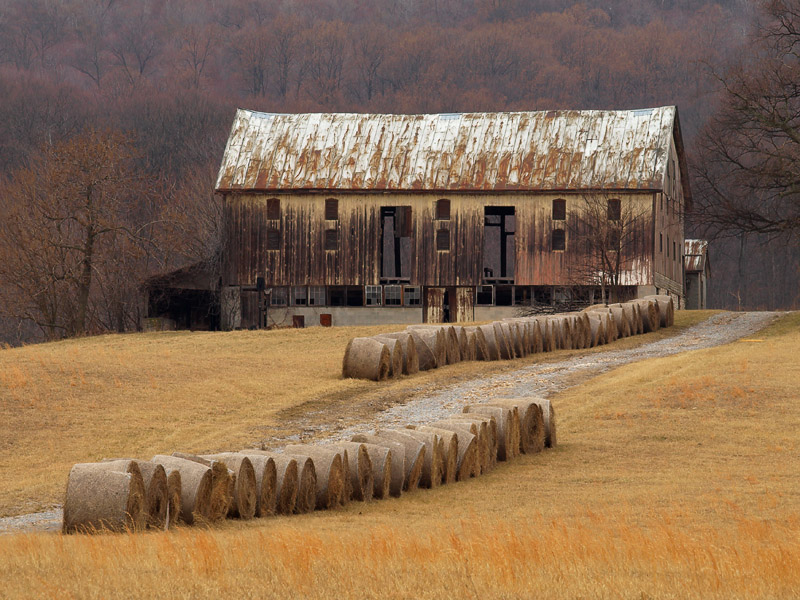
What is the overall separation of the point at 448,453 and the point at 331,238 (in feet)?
128

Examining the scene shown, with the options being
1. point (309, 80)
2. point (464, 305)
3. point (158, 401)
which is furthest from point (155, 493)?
point (309, 80)

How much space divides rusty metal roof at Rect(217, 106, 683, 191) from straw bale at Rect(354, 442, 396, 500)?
128 feet

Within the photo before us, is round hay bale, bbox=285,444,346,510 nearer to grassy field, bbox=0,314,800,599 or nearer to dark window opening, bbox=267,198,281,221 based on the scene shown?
grassy field, bbox=0,314,800,599

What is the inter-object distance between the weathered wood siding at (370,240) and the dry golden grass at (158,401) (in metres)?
16.0

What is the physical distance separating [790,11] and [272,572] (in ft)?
130

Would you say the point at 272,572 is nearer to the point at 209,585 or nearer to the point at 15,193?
the point at 209,585

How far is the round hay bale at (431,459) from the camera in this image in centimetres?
1895

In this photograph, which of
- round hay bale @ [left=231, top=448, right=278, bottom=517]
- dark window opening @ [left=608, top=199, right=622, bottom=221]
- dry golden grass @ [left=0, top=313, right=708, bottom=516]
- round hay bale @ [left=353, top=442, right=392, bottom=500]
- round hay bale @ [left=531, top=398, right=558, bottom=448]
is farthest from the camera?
dark window opening @ [left=608, top=199, right=622, bottom=221]

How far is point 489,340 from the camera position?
3675 centimetres

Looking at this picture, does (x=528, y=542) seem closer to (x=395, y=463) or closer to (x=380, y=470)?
(x=380, y=470)

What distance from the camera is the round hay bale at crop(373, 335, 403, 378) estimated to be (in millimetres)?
33219

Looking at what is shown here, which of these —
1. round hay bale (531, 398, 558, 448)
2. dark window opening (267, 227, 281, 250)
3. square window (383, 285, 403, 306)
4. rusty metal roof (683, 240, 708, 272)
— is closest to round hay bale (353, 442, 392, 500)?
round hay bale (531, 398, 558, 448)

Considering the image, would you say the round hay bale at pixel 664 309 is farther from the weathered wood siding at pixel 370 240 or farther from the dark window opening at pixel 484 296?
the dark window opening at pixel 484 296

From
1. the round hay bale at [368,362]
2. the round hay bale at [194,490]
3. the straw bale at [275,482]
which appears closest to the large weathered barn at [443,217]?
the round hay bale at [368,362]
